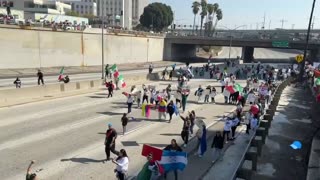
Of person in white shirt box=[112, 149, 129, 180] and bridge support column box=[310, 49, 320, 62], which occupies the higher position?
bridge support column box=[310, 49, 320, 62]

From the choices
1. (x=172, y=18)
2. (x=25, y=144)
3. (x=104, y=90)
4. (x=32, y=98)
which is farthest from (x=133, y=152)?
(x=172, y=18)

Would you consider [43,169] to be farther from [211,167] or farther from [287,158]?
[287,158]

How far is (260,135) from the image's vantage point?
1495 centimetres

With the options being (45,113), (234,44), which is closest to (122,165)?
(45,113)

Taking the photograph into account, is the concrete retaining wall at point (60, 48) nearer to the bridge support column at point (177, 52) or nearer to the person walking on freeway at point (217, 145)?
the bridge support column at point (177, 52)

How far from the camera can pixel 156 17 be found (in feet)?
417

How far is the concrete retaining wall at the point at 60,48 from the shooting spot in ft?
143

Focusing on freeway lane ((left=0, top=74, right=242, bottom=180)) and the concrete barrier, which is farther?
the concrete barrier

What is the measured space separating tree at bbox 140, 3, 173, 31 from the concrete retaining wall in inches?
2133

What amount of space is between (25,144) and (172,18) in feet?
412

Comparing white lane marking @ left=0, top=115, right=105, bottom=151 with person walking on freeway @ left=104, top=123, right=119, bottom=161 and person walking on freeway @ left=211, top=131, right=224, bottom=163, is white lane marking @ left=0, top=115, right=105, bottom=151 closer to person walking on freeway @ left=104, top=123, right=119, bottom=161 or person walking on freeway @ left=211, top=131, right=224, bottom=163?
person walking on freeway @ left=104, top=123, right=119, bottom=161

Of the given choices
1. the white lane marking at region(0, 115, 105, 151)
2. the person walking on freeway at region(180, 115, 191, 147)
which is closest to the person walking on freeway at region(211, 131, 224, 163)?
the person walking on freeway at region(180, 115, 191, 147)

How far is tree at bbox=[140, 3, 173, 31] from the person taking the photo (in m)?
127

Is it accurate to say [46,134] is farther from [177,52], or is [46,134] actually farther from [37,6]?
[37,6]
